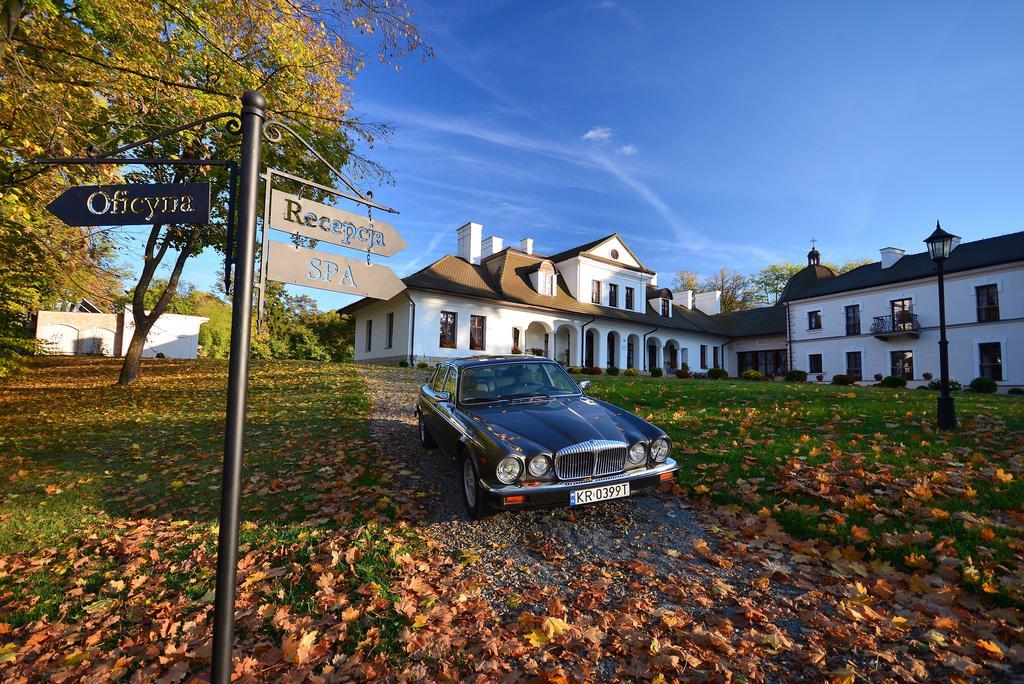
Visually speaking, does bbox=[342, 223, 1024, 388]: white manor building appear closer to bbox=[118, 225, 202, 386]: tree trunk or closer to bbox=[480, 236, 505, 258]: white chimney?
bbox=[480, 236, 505, 258]: white chimney

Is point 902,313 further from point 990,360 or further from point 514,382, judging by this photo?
point 514,382

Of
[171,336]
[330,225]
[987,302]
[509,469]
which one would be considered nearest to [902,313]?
[987,302]

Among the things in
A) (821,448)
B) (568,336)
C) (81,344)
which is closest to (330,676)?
(821,448)

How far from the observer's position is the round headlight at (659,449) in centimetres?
460

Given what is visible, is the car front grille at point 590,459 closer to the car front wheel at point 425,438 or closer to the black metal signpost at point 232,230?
the black metal signpost at point 232,230

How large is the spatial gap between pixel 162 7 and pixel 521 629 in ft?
28.3

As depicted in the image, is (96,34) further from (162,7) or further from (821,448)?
(821,448)

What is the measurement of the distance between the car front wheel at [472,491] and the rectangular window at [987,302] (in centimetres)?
3435

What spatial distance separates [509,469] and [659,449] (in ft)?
5.28

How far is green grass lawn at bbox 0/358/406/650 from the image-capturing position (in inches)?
147

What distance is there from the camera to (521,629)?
3.10 metres

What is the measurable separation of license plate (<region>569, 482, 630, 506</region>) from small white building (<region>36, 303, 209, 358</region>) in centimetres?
3683

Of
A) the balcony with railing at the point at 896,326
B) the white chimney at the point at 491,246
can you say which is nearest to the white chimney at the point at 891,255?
the balcony with railing at the point at 896,326

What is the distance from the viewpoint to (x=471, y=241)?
94.9ft
